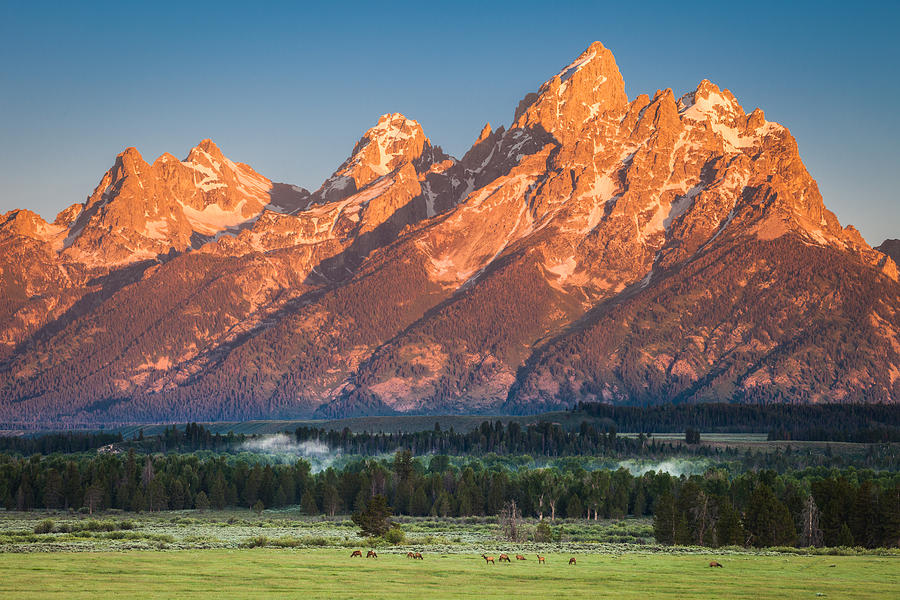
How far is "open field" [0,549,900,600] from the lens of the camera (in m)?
85.4

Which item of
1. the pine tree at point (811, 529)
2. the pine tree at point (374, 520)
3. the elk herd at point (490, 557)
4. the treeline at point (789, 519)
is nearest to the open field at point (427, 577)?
the elk herd at point (490, 557)

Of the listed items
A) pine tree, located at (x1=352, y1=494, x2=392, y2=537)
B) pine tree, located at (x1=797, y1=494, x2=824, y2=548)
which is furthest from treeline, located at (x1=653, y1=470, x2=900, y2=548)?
pine tree, located at (x1=352, y1=494, x2=392, y2=537)

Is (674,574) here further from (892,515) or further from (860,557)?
(892,515)

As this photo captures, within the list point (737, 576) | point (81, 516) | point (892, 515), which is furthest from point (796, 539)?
point (81, 516)

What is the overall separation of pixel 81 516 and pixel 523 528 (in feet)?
272

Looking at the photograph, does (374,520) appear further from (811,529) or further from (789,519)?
(811,529)

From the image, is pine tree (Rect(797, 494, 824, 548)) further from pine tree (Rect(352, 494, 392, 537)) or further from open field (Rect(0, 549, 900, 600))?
pine tree (Rect(352, 494, 392, 537))

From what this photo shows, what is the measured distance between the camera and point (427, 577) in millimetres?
95875

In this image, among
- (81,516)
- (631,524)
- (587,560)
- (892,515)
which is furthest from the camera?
(81,516)

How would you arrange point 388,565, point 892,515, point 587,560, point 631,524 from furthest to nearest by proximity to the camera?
1. point 631,524
2. point 892,515
3. point 587,560
4. point 388,565

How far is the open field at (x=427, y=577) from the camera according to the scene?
3364 inches

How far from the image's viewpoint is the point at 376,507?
148 m

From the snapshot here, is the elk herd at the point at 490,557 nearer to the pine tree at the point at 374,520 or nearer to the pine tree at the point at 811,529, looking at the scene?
the pine tree at the point at 374,520

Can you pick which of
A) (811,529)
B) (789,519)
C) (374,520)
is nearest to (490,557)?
(374,520)
